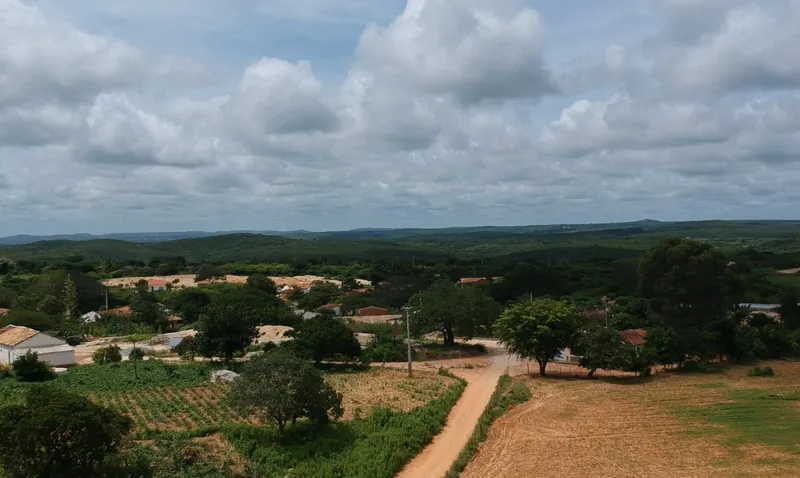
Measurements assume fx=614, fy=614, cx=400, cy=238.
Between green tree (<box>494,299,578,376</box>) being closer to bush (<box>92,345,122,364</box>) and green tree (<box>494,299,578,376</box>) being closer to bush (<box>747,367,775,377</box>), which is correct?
bush (<box>747,367,775,377</box>)

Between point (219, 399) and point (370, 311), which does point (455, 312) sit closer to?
point (219, 399)

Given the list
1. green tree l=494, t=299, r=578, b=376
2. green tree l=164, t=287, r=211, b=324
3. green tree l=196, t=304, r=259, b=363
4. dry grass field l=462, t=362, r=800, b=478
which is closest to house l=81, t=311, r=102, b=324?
green tree l=164, t=287, r=211, b=324

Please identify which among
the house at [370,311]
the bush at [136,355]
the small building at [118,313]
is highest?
the bush at [136,355]

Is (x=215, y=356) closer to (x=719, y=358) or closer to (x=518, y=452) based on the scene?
(x=518, y=452)

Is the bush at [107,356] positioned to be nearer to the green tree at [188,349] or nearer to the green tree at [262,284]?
the green tree at [188,349]

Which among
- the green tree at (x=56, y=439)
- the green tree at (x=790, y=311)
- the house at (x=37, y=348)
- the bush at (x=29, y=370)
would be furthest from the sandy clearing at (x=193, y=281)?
the green tree at (x=56, y=439)

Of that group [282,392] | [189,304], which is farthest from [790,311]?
[189,304]

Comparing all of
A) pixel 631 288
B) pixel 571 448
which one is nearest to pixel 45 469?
pixel 571 448
